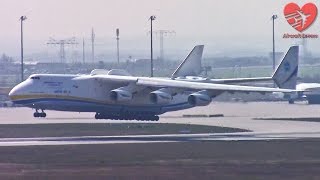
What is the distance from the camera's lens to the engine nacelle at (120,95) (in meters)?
82.0

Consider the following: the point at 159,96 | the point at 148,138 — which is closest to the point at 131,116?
the point at 159,96

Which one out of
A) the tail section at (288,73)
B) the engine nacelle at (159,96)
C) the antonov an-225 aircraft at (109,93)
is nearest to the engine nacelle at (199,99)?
the antonov an-225 aircraft at (109,93)

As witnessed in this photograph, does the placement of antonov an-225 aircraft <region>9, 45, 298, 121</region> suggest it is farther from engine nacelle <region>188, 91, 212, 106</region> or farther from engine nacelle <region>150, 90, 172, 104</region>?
engine nacelle <region>188, 91, 212, 106</region>

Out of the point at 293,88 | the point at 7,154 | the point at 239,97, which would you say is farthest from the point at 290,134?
the point at 239,97

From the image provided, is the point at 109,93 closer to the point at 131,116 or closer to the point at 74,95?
the point at 131,116

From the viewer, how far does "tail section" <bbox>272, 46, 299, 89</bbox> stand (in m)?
84.8

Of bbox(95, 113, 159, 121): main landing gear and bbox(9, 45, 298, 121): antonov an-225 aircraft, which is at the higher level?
bbox(9, 45, 298, 121): antonov an-225 aircraft

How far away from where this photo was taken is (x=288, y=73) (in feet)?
279

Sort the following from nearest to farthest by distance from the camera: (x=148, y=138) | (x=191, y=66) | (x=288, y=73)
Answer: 1. (x=148, y=138)
2. (x=288, y=73)
3. (x=191, y=66)

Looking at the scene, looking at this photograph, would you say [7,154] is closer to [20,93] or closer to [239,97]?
[20,93]

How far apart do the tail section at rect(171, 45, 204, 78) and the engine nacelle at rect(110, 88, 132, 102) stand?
17.0 metres

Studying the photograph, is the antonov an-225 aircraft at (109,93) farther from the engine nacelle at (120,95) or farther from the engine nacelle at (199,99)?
the engine nacelle at (199,99)

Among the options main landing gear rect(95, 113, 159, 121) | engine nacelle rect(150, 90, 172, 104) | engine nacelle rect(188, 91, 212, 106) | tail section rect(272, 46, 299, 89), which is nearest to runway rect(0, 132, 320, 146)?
engine nacelle rect(188, 91, 212, 106)

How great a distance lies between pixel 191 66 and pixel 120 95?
19.8m
